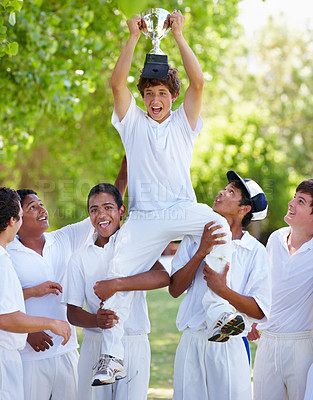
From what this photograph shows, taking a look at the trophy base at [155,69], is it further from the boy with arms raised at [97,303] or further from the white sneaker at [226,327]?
the white sneaker at [226,327]

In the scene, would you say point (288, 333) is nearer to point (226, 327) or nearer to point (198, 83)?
point (226, 327)

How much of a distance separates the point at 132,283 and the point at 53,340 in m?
0.82

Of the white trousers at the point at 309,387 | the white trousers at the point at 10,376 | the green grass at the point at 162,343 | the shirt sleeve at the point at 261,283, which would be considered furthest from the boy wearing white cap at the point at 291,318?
the green grass at the point at 162,343

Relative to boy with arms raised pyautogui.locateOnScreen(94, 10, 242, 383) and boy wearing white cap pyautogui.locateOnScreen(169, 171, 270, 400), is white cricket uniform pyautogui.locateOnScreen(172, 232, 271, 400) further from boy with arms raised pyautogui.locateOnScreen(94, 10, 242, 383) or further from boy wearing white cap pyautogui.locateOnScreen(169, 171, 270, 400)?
boy with arms raised pyautogui.locateOnScreen(94, 10, 242, 383)

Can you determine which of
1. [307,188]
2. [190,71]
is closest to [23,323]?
[190,71]

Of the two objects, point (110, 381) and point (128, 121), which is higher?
point (128, 121)

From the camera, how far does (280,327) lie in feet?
14.1

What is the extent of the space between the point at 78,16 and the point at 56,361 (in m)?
6.94

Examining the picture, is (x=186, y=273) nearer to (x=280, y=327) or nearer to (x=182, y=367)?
(x=182, y=367)

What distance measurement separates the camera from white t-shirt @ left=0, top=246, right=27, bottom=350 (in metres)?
3.60

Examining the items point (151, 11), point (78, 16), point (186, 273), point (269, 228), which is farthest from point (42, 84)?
point (269, 228)

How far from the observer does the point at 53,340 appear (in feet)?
14.0

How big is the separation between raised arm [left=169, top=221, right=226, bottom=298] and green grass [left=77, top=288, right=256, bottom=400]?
4.05m

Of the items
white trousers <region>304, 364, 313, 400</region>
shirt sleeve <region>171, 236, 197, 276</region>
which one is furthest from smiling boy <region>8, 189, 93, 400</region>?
white trousers <region>304, 364, 313, 400</region>
